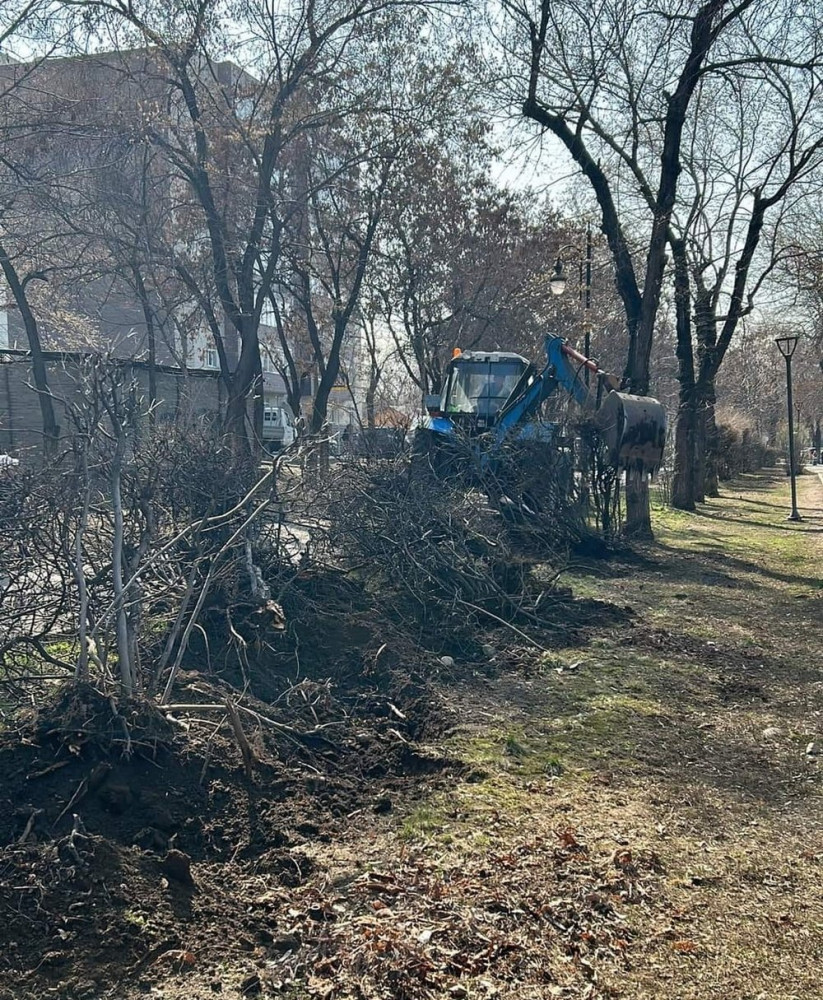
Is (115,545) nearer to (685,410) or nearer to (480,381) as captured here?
(480,381)

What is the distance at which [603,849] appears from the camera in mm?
→ 3771

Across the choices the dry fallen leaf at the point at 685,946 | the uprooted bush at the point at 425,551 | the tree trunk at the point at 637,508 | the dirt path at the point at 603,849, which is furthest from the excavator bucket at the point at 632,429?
the dry fallen leaf at the point at 685,946

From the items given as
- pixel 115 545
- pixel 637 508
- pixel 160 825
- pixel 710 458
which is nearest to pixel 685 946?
pixel 160 825

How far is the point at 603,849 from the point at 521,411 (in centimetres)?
1020

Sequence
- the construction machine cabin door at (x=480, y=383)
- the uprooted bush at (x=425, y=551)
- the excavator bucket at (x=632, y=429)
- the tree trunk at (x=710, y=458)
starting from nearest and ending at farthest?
the uprooted bush at (x=425, y=551) < the excavator bucket at (x=632, y=429) < the construction machine cabin door at (x=480, y=383) < the tree trunk at (x=710, y=458)

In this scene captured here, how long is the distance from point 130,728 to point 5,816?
0.62 m

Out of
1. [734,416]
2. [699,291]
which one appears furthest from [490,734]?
[734,416]

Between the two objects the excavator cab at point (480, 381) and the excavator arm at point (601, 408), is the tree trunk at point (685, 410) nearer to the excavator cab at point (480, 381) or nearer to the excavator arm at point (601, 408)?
the excavator cab at point (480, 381)

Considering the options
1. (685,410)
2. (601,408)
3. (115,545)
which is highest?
(685,410)

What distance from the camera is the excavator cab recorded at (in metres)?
16.3

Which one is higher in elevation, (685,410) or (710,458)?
(685,410)

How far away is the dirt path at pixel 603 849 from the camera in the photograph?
2.91 metres

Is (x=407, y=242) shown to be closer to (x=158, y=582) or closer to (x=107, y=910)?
(x=158, y=582)

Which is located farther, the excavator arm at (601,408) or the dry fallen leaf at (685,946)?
the excavator arm at (601,408)
